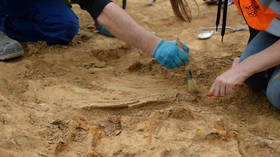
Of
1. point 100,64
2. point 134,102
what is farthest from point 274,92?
point 100,64

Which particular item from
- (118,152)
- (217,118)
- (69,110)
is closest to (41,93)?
(69,110)

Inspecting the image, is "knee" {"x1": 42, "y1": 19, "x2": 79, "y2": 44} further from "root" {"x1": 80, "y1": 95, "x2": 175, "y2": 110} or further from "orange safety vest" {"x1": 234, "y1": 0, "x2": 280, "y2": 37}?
"orange safety vest" {"x1": 234, "y1": 0, "x2": 280, "y2": 37}

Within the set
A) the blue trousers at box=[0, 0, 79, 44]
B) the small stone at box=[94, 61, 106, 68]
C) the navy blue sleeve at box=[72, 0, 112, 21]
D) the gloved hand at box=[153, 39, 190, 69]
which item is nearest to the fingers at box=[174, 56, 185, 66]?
the gloved hand at box=[153, 39, 190, 69]

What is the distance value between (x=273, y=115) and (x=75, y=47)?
160 cm

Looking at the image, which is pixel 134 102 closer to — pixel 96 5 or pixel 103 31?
pixel 96 5

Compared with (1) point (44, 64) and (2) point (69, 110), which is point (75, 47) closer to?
(1) point (44, 64)

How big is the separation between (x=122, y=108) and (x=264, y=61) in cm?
78

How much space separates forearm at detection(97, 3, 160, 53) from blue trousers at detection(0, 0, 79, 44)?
0.74 metres

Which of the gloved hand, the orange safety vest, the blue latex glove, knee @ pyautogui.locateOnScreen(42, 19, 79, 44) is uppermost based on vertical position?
the orange safety vest

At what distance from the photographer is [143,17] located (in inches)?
129

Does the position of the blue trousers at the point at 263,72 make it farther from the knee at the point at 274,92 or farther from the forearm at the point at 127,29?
the forearm at the point at 127,29

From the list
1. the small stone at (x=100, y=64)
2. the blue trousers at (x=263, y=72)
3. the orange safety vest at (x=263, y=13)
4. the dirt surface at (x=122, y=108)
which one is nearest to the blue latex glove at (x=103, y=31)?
the dirt surface at (x=122, y=108)

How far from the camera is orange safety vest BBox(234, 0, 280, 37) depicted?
128cm

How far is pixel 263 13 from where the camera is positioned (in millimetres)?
1332
